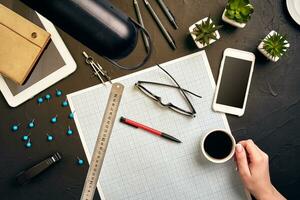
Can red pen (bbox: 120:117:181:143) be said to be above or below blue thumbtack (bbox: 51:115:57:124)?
below

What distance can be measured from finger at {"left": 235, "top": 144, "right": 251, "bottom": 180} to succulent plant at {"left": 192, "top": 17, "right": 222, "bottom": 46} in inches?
9.6

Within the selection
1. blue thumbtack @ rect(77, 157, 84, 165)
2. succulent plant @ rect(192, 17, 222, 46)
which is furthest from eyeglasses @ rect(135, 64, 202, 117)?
blue thumbtack @ rect(77, 157, 84, 165)

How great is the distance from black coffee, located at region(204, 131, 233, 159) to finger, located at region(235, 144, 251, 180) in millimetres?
20

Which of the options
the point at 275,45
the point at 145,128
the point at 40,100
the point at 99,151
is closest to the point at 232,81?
the point at 275,45

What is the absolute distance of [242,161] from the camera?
34.9 inches

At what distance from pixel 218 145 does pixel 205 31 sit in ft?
0.82

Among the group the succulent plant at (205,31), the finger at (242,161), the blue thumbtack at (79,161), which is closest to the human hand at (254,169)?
the finger at (242,161)

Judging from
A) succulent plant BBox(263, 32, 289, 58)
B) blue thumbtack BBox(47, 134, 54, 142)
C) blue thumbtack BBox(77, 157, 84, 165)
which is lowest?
succulent plant BBox(263, 32, 289, 58)

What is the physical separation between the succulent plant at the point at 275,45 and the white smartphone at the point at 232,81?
2.0 inches

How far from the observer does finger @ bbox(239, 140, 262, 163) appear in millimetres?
896

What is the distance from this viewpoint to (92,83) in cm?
93

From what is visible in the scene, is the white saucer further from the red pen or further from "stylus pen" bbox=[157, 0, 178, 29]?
the red pen

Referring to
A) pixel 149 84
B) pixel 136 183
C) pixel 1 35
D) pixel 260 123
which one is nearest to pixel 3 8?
pixel 1 35

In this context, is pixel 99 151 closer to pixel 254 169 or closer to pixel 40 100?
pixel 40 100
